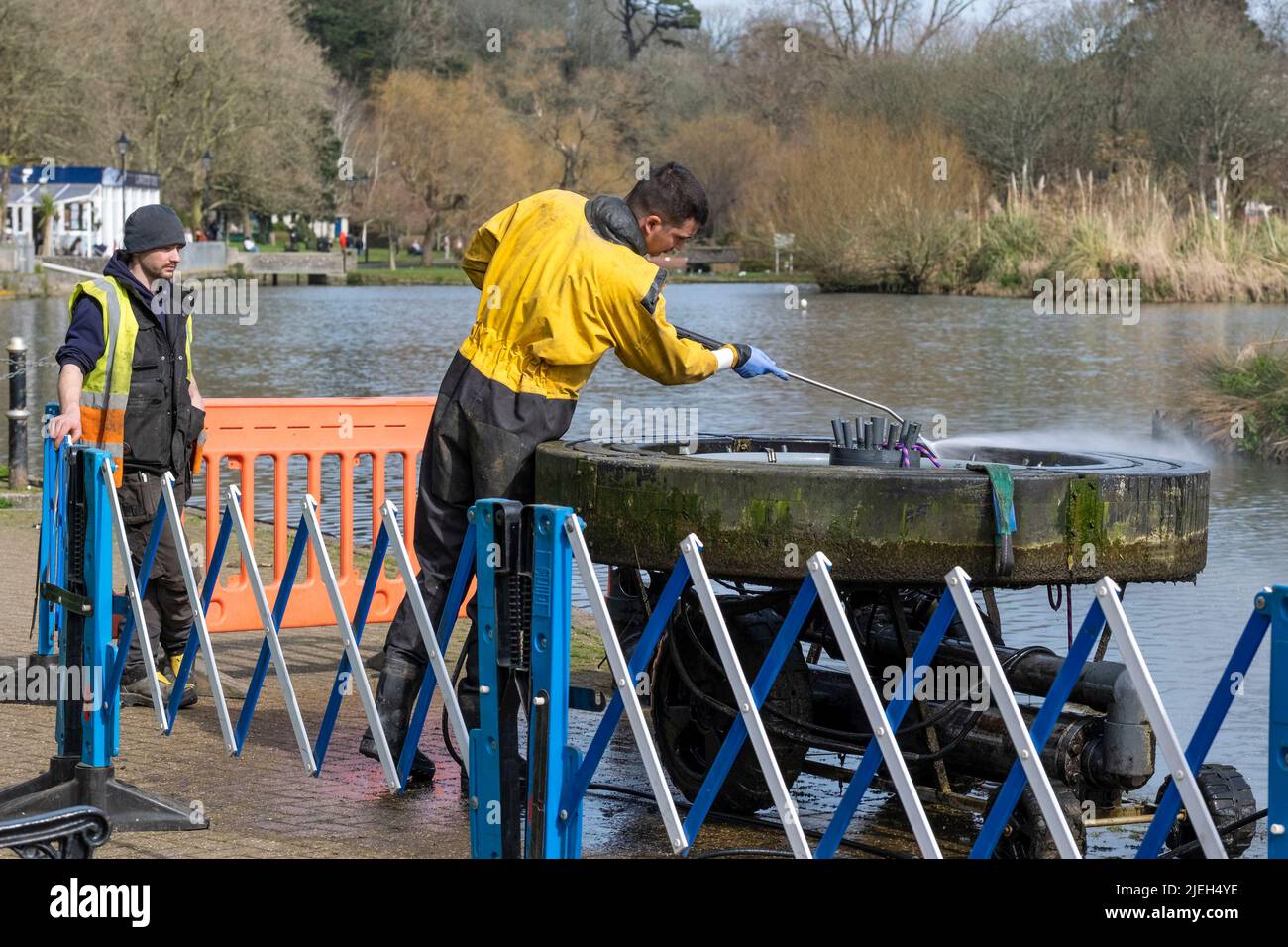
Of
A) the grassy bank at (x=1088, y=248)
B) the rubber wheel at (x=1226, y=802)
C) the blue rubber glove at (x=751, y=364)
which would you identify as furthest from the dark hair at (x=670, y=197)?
the grassy bank at (x=1088, y=248)

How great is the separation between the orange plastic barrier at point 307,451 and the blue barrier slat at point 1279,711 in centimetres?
578

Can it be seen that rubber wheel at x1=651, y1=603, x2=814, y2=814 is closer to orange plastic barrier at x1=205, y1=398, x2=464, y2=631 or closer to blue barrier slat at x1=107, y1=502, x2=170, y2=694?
blue barrier slat at x1=107, y1=502, x2=170, y2=694

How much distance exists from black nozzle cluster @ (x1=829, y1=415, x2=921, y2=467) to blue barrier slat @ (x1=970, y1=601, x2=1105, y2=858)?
1983 mm

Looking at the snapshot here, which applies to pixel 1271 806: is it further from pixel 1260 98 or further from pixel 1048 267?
pixel 1260 98

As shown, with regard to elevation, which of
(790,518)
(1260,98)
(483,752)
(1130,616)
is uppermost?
(1260,98)

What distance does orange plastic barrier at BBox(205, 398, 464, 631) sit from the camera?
9.02 meters

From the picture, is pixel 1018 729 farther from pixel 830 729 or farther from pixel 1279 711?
pixel 830 729

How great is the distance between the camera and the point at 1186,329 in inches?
1246

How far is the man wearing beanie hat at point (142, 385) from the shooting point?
23.8 feet

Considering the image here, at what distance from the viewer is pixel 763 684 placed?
180 inches

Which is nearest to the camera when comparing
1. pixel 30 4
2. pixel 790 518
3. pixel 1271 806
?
pixel 1271 806
